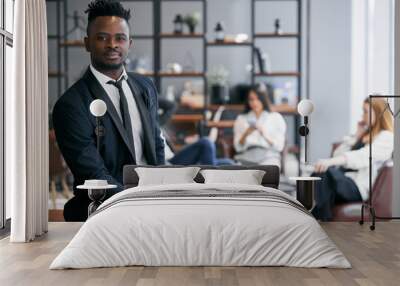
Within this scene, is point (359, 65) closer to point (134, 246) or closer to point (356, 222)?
point (356, 222)

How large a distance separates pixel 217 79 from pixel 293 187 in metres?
1.53

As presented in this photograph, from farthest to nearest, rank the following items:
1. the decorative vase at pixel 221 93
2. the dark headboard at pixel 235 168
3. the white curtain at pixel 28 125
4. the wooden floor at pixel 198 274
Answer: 1. the decorative vase at pixel 221 93
2. the dark headboard at pixel 235 168
3. the white curtain at pixel 28 125
4. the wooden floor at pixel 198 274

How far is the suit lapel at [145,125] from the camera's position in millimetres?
7695

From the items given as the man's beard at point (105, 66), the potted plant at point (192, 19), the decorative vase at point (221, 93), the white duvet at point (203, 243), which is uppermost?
the potted plant at point (192, 19)

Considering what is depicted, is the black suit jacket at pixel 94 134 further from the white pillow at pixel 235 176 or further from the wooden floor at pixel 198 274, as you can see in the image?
the wooden floor at pixel 198 274

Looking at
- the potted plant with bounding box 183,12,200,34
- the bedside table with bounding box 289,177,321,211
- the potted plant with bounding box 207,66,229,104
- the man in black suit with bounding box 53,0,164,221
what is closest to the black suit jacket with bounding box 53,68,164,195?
the man in black suit with bounding box 53,0,164,221

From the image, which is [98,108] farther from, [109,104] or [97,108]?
[109,104]


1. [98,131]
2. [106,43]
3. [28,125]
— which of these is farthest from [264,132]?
[28,125]

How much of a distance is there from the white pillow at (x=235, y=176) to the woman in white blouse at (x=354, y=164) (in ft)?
3.94

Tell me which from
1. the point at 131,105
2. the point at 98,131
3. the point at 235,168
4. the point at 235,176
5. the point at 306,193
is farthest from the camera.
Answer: the point at 131,105

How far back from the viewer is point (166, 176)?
682cm

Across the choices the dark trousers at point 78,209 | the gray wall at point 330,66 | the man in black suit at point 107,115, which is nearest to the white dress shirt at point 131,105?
the man in black suit at point 107,115

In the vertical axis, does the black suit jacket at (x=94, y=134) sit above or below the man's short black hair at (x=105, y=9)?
below

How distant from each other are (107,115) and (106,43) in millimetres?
860
